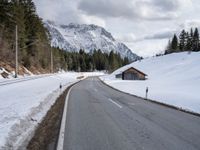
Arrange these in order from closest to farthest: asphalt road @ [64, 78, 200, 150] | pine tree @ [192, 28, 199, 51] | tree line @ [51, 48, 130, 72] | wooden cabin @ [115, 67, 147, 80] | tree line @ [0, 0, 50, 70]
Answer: asphalt road @ [64, 78, 200, 150], tree line @ [0, 0, 50, 70], wooden cabin @ [115, 67, 147, 80], pine tree @ [192, 28, 199, 51], tree line @ [51, 48, 130, 72]

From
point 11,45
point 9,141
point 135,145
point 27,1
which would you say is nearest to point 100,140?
point 135,145

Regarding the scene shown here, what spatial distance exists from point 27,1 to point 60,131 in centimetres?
6662

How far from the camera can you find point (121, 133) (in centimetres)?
856

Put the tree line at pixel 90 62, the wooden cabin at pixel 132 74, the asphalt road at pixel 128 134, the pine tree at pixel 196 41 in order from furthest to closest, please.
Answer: the tree line at pixel 90 62
the pine tree at pixel 196 41
the wooden cabin at pixel 132 74
the asphalt road at pixel 128 134

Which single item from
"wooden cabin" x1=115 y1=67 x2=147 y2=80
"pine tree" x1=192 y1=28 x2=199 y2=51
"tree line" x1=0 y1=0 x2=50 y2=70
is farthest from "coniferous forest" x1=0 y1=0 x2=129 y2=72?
"pine tree" x1=192 y1=28 x2=199 y2=51

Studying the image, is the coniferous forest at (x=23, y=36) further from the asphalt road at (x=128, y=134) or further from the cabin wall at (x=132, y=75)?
the asphalt road at (x=128, y=134)

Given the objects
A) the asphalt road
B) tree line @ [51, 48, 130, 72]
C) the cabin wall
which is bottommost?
the asphalt road

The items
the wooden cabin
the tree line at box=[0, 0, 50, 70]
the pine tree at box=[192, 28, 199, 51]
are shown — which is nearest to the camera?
the tree line at box=[0, 0, 50, 70]

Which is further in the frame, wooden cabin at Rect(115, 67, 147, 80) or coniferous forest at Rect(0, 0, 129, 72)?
wooden cabin at Rect(115, 67, 147, 80)

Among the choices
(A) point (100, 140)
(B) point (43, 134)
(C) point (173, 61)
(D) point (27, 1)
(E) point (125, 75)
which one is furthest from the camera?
(C) point (173, 61)

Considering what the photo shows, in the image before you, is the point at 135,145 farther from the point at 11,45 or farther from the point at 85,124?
the point at 11,45

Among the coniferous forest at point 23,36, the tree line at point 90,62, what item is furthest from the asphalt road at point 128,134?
the tree line at point 90,62

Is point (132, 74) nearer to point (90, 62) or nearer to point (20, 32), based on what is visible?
point (20, 32)

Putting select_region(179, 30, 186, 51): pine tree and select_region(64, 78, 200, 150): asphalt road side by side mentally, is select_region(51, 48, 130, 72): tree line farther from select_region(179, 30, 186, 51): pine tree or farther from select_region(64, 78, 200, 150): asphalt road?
select_region(64, 78, 200, 150): asphalt road
